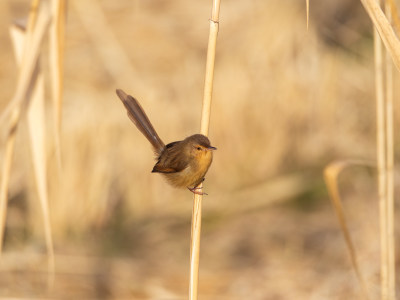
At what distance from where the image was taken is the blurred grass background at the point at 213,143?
5.33 meters

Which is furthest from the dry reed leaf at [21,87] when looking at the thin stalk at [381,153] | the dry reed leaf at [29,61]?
the thin stalk at [381,153]

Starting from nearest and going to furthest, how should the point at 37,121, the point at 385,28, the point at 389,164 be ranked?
1. the point at 385,28
2. the point at 37,121
3. the point at 389,164

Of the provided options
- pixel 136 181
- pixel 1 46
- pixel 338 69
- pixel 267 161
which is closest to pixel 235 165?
pixel 267 161

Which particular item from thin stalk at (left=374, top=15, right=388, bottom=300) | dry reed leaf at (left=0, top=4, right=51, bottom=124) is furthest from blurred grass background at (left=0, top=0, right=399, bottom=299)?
dry reed leaf at (left=0, top=4, right=51, bottom=124)

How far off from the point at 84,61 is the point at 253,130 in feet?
5.86

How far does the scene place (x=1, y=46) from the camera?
21.9 feet

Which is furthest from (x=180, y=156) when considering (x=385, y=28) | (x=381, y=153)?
(x=385, y=28)

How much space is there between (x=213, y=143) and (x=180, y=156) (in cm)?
343

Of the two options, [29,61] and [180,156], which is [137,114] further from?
[29,61]

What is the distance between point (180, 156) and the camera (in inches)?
97.9

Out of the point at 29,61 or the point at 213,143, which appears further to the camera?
the point at 213,143

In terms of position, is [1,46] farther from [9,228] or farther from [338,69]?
[338,69]

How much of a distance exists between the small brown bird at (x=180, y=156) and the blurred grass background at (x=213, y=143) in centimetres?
258

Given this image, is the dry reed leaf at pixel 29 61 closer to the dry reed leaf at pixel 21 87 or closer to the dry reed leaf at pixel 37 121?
the dry reed leaf at pixel 21 87
